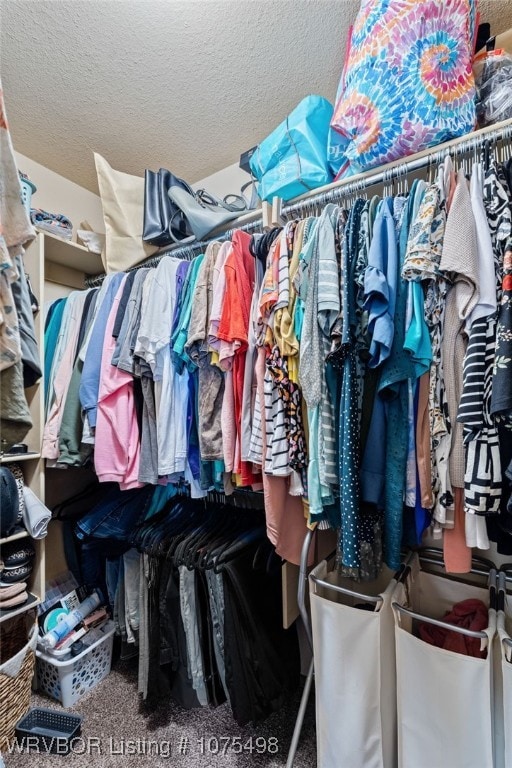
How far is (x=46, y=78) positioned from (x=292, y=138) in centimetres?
102

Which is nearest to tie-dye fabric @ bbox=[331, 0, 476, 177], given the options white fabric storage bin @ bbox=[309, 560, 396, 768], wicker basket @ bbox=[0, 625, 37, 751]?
white fabric storage bin @ bbox=[309, 560, 396, 768]

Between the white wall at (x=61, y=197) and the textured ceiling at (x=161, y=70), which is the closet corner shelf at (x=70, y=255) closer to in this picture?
the white wall at (x=61, y=197)

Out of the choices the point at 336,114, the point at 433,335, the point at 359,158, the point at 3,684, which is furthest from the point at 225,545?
the point at 336,114

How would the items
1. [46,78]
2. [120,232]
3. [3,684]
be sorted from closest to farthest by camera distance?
[3,684]
[46,78]
[120,232]

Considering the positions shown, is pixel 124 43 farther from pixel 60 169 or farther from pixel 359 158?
pixel 359 158

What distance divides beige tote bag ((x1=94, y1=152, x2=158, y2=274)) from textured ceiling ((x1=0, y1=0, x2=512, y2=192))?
0.23 metres

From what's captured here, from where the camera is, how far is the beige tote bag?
157 cm

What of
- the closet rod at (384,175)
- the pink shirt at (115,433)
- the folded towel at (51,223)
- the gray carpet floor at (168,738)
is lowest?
the gray carpet floor at (168,738)

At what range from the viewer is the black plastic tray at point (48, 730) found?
1.21m

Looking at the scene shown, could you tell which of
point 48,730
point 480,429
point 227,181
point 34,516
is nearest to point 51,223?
point 227,181

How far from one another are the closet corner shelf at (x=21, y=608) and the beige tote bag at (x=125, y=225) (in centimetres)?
139

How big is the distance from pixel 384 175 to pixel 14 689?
2046 mm

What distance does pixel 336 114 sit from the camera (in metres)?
0.99

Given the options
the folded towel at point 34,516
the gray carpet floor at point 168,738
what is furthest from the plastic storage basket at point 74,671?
the folded towel at point 34,516
